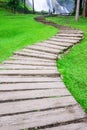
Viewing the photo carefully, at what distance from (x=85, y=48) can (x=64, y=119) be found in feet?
22.1

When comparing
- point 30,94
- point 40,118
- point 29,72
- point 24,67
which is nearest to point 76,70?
point 24,67

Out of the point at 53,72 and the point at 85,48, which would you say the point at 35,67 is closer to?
the point at 53,72

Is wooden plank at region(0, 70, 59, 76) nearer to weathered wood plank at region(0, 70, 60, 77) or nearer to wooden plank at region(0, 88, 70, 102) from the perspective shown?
weathered wood plank at region(0, 70, 60, 77)

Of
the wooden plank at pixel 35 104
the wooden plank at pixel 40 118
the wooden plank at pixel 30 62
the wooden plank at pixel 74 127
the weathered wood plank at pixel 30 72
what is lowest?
the wooden plank at pixel 74 127

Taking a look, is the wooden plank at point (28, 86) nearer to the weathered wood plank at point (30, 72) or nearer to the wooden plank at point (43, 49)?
the weathered wood plank at point (30, 72)

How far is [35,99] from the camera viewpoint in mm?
5324

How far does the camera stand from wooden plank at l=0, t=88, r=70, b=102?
17.4ft

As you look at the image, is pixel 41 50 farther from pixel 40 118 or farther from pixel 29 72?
pixel 40 118

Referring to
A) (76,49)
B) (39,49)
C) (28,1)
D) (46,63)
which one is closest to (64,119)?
(46,63)

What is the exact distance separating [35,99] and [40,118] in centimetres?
83

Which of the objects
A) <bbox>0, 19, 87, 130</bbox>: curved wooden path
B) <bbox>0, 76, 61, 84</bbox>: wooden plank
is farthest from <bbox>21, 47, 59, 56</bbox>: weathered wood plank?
<bbox>0, 76, 61, 84</bbox>: wooden plank

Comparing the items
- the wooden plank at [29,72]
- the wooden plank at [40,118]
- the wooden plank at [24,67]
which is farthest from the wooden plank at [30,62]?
the wooden plank at [40,118]

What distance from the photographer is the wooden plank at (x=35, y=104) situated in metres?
4.79

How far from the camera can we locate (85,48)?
1099 cm
